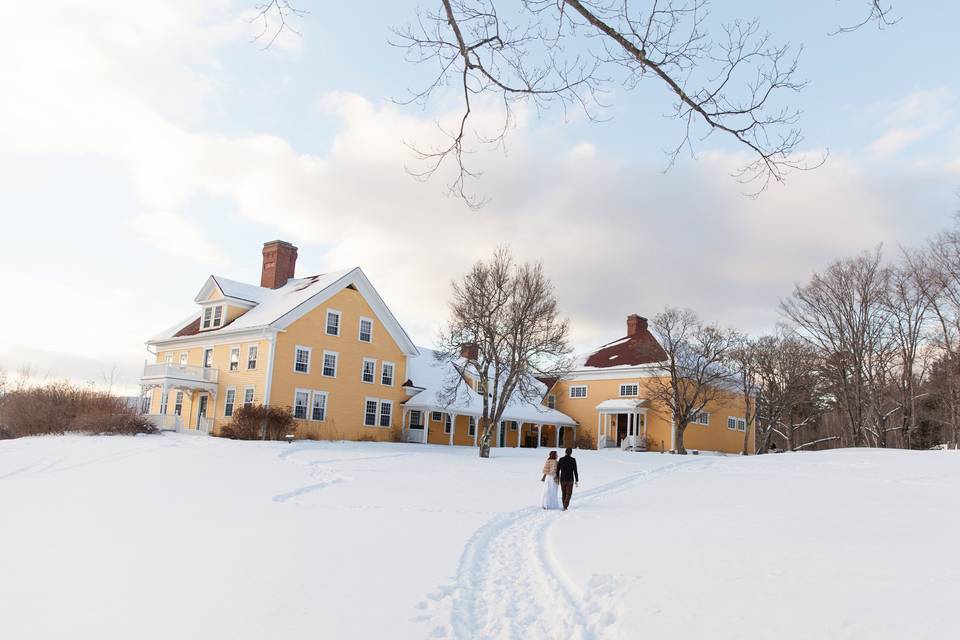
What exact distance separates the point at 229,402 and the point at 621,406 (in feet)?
75.6

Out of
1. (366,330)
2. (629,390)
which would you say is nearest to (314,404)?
(366,330)

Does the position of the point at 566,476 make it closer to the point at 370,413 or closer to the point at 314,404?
the point at 314,404

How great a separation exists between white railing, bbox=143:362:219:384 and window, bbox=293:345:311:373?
461cm

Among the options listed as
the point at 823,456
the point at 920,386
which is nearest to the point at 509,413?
the point at 823,456

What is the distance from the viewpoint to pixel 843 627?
7145mm

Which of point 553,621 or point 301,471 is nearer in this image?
point 553,621

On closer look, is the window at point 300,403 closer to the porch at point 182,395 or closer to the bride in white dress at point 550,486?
the porch at point 182,395

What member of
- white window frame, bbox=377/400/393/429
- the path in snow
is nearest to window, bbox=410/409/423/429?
white window frame, bbox=377/400/393/429

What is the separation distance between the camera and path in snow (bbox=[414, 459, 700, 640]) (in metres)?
7.16

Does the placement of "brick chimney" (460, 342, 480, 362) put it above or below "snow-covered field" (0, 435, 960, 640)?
above

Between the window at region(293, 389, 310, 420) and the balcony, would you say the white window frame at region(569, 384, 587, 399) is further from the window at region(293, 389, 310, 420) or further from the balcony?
A: the balcony

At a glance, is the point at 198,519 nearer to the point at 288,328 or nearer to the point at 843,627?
the point at 843,627

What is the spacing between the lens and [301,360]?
123 feet

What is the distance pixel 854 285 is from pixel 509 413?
814 inches
